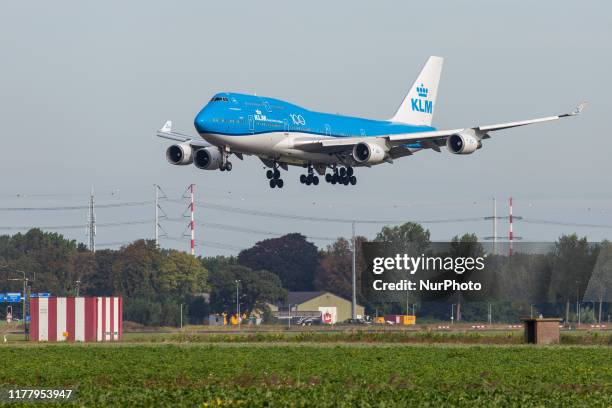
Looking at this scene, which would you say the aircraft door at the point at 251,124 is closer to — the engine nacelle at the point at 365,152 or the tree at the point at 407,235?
the engine nacelle at the point at 365,152

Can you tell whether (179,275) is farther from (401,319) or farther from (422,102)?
(422,102)

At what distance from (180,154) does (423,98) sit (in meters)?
35.2

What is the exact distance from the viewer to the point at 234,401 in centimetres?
4422

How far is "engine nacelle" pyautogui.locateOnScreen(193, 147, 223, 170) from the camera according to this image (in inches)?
3418

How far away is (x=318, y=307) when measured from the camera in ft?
602

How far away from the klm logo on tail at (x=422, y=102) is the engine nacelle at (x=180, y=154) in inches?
1243

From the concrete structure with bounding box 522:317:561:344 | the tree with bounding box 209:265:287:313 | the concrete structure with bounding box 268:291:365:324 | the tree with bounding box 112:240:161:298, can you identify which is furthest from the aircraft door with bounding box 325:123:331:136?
the tree with bounding box 209:265:287:313

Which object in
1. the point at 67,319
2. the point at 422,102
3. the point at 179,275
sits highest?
the point at 422,102

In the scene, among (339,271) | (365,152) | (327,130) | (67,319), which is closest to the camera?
(365,152)

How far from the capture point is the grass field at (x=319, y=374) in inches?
1805

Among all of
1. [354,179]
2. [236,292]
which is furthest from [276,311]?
[354,179]

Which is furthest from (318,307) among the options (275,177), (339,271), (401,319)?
(275,177)

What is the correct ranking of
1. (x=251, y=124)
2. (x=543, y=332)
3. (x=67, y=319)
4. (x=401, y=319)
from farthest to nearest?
(x=401, y=319) < (x=67, y=319) < (x=251, y=124) < (x=543, y=332)

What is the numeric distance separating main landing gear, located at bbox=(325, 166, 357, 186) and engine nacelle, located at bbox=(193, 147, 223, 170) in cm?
1182
